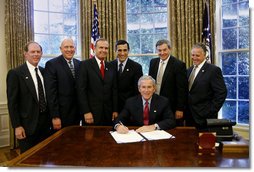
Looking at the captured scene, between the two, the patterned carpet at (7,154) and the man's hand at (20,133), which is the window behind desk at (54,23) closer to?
the patterned carpet at (7,154)

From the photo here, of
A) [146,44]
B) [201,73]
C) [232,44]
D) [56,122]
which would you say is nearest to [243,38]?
[232,44]

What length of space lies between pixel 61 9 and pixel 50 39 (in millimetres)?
526

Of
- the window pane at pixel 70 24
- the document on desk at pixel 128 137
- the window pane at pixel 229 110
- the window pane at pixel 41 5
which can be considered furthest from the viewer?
the window pane at pixel 70 24

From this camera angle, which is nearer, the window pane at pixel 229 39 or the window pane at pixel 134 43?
the window pane at pixel 229 39

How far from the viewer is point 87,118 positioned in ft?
8.39

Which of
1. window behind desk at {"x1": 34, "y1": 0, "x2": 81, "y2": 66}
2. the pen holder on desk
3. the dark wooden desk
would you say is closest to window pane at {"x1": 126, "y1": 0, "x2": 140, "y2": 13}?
window behind desk at {"x1": 34, "y1": 0, "x2": 81, "y2": 66}

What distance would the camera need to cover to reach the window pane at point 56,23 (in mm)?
4500

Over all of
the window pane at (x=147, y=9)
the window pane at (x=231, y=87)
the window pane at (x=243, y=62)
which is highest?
the window pane at (x=147, y=9)

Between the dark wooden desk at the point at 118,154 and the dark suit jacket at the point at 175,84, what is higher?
the dark suit jacket at the point at 175,84

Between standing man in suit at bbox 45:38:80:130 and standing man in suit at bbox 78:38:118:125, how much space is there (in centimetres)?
11

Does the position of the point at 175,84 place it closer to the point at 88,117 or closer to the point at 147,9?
the point at 88,117

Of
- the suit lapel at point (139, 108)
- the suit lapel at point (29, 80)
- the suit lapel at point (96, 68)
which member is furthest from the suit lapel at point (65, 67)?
the suit lapel at point (139, 108)

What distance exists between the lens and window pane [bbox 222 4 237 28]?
3828 mm

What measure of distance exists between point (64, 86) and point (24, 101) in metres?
0.39
